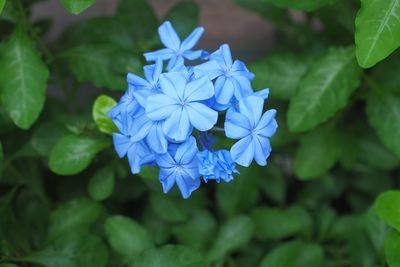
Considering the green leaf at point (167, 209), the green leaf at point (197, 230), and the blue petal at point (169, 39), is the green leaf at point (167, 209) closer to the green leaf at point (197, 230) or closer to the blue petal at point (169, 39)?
the green leaf at point (197, 230)

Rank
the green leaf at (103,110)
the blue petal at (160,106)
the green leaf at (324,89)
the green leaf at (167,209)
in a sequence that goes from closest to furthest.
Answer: the blue petal at (160,106) < the green leaf at (103,110) < the green leaf at (324,89) < the green leaf at (167,209)

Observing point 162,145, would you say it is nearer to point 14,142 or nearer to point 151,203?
point 151,203

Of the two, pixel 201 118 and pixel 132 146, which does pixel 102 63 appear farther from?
pixel 201 118

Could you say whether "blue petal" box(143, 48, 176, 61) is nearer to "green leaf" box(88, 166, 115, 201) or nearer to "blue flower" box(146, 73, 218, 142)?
"blue flower" box(146, 73, 218, 142)

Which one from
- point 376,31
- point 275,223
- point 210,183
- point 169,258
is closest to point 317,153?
point 275,223

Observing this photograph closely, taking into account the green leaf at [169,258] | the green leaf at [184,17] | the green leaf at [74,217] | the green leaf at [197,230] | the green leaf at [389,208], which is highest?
the green leaf at [184,17]

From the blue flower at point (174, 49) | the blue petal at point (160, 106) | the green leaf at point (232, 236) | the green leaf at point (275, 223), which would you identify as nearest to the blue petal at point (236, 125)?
the blue petal at point (160, 106)
